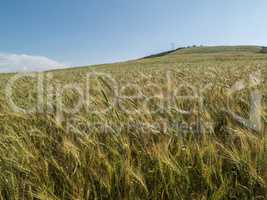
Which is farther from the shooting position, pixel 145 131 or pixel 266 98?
pixel 266 98

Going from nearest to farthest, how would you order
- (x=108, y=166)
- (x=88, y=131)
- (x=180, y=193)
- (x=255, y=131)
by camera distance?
(x=180, y=193) < (x=108, y=166) < (x=255, y=131) < (x=88, y=131)

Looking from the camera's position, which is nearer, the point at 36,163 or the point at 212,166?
the point at 212,166

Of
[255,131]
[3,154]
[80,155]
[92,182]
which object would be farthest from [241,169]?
[3,154]

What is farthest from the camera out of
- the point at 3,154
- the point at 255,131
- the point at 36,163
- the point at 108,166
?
the point at 255,131

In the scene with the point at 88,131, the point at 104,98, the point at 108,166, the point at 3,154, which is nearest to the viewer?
the point at 108,166

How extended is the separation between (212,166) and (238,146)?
0.42m

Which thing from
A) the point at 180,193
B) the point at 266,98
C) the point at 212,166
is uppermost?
the point at 266,98

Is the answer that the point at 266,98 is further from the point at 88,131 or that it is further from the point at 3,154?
the point at 3,154

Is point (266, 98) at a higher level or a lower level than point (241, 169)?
higher

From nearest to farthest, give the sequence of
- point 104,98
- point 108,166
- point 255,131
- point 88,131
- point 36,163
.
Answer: point 108,166
point 36,163
point 255,131
point 88,131
point 104,98

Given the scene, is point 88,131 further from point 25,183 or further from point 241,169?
point 241,169

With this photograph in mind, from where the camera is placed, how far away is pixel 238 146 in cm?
191

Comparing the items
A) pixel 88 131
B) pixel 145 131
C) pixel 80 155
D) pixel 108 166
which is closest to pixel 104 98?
pixel 88 131

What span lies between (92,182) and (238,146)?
36.4 inches
